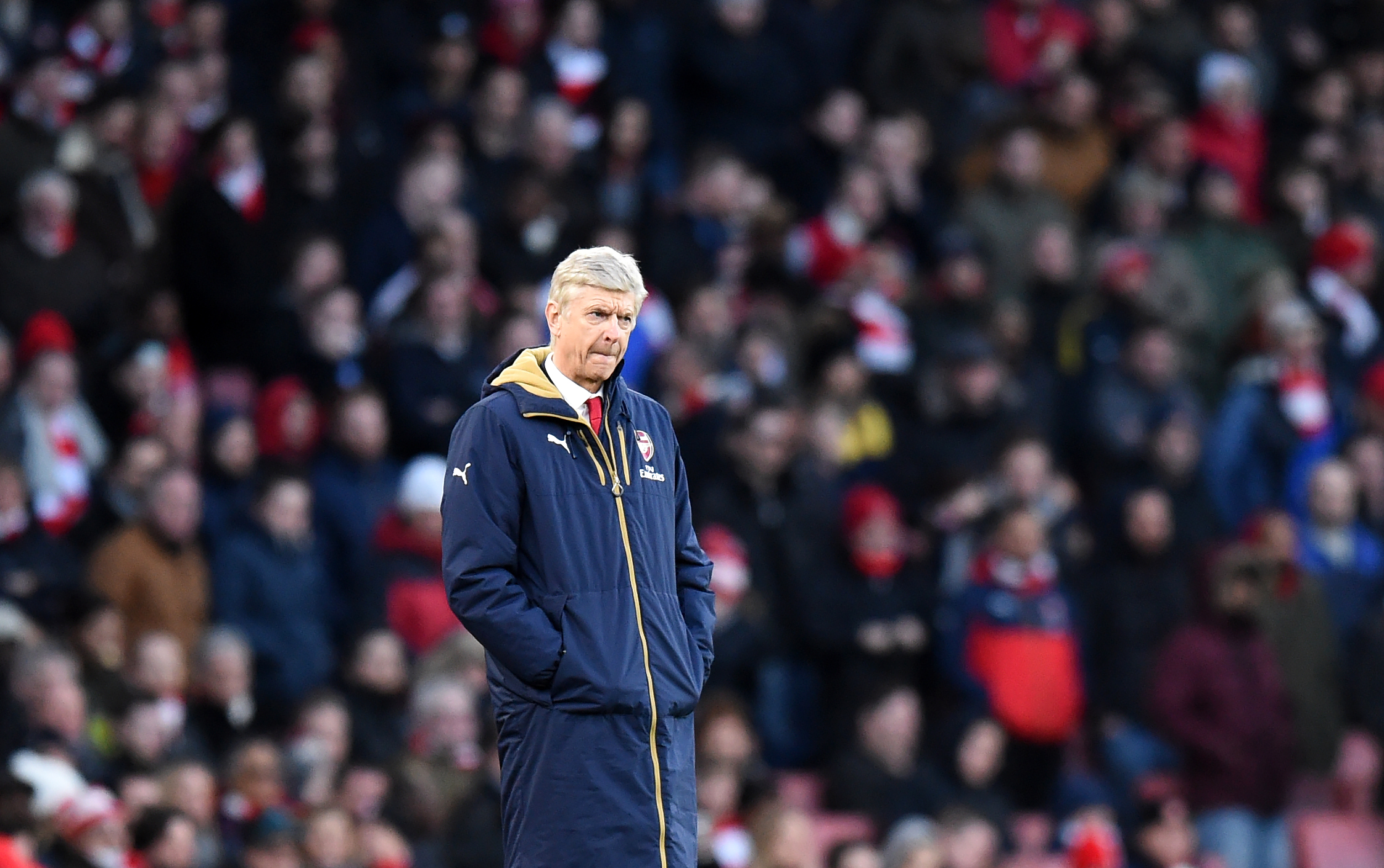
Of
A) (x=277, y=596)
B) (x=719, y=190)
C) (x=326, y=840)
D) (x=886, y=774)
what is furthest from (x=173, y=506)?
(x=719, y=190)

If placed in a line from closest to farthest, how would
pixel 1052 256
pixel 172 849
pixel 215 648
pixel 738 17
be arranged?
Answer: 1. pixel 172 849
2. pixel 215 648
3. pixel 1052 256
4. pixel 738 17

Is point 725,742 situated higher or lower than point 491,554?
lower

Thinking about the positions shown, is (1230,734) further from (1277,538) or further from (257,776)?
(257,776)

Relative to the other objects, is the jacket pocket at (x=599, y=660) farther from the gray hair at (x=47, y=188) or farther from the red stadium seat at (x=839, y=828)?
the gray hair at (x=47, y=188)

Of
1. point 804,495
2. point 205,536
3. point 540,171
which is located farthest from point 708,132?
point 205,536

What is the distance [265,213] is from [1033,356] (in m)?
4.27

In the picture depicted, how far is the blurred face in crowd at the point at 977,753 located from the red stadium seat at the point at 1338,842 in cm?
166

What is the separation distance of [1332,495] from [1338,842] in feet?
5.93

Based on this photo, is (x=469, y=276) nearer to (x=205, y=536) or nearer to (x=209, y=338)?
(x=209, y=338)

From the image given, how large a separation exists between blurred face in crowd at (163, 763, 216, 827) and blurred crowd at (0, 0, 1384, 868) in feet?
0.07

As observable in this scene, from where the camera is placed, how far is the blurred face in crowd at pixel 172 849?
7.79 m

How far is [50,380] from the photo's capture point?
973cm

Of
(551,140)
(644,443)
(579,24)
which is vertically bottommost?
(644,443)

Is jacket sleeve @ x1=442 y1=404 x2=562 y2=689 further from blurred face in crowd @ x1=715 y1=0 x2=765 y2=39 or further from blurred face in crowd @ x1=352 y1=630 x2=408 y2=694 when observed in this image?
blurred face in crowd @ x1=715 y1=0 x2=765 y2=39
